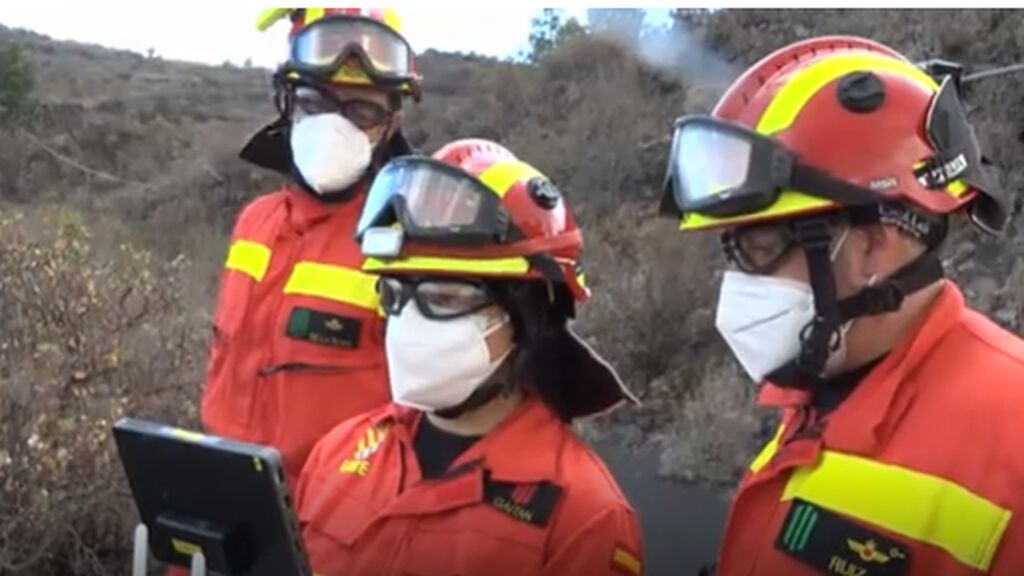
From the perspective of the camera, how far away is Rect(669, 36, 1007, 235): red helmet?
281 centimetres

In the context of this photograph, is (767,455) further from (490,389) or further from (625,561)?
(490,389)

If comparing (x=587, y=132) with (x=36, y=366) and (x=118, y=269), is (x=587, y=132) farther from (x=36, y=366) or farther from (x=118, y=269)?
(x=36, y=366)

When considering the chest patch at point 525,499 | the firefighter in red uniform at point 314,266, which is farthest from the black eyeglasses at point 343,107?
the chest patch at point 525,499

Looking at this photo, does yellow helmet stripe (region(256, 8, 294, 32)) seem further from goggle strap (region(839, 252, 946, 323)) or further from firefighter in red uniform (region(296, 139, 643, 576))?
goggle strap (region(839, 252, 946, 323))

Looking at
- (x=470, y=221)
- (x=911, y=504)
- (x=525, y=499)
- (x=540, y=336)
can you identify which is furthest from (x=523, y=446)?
(x=911, y=504)

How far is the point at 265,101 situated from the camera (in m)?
35.9

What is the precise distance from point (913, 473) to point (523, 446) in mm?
976

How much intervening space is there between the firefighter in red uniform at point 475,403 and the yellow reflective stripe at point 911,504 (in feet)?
2.01

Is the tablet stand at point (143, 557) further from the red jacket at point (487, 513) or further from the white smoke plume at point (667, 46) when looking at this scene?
the white smoke plume at point (667, 46)

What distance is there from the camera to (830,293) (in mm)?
2789

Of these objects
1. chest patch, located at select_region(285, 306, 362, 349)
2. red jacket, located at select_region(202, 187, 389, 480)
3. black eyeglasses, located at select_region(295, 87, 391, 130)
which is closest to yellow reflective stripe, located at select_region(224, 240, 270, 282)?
red jacket, located at select_region(202, 187, 389, 480)

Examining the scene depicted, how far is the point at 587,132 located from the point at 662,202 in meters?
16.5

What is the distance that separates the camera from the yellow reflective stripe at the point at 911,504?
2586mm

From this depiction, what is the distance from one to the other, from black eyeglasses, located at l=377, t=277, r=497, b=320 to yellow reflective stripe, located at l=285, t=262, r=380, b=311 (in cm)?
93
